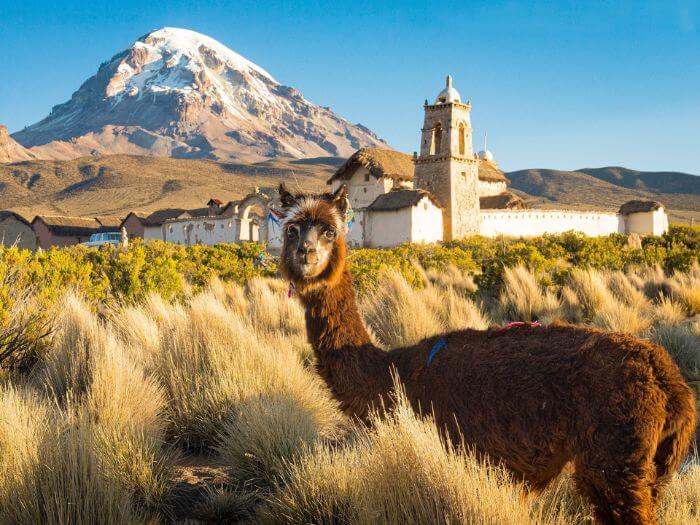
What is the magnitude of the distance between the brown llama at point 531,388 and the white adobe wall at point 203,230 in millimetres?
44726

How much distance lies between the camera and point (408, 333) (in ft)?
27.5

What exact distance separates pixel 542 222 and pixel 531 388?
5140cm

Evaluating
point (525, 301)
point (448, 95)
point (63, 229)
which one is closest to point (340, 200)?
point (525, 301)

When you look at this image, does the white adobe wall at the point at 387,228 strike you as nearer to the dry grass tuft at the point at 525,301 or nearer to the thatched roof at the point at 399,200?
the thatched roof at the point at 399,200

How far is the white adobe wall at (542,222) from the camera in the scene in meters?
47.3

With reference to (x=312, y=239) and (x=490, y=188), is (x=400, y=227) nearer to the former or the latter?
(x=490, y=188)

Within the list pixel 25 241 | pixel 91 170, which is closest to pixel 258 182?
pixel 91 170

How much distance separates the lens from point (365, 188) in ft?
159

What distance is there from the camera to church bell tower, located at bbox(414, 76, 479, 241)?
43812 millimetres

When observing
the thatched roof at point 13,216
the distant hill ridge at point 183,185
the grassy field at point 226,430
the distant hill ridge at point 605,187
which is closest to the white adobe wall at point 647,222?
the distant hill ridge at point 183,185

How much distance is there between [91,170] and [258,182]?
37.0 meters

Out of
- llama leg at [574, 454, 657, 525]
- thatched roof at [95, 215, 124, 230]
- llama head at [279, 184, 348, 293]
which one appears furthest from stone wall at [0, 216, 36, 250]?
llama leg at [574, 454, 657, 525]

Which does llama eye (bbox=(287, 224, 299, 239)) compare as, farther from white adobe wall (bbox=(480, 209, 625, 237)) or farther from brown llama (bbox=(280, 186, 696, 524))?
white adobe wall (bbox=(480, 209, 625, 237))

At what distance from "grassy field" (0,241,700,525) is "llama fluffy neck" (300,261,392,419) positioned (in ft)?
0.70
